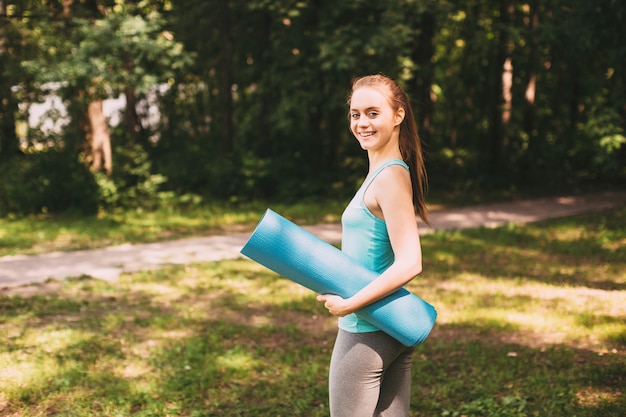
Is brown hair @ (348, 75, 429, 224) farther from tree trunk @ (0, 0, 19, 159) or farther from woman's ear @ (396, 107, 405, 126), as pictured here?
tree trunk @ (0, 0, 19, 159)

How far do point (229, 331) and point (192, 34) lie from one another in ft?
37.7

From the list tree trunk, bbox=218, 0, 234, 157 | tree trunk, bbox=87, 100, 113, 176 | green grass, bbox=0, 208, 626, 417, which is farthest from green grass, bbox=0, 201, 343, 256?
green grass, bbox=0, 208, 626, 417

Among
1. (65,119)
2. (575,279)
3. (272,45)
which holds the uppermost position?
(272,45)

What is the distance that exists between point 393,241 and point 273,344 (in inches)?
139

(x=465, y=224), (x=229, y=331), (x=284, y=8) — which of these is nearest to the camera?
(x=229, y=331)

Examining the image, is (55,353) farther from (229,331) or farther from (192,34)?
(192,34)

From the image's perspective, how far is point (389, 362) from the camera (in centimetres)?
268

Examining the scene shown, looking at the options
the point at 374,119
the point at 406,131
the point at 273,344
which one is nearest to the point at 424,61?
the point at 273,344

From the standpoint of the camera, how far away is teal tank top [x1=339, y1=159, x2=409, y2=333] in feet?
8.50

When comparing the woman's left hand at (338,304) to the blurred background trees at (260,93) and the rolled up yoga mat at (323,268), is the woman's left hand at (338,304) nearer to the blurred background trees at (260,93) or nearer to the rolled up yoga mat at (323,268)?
the rolled up yoga mat at (323,268)

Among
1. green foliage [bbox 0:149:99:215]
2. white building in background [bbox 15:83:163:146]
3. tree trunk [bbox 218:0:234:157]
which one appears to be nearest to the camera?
green foliage [bbox 0:149:99:215]

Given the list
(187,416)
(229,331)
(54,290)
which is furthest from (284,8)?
(187,416)

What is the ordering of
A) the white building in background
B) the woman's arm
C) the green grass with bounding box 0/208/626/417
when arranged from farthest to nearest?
the white building in background < the green grass with bounding box 0/208/626/417 < the woman's arm

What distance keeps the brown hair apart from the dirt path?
5.96 metres
